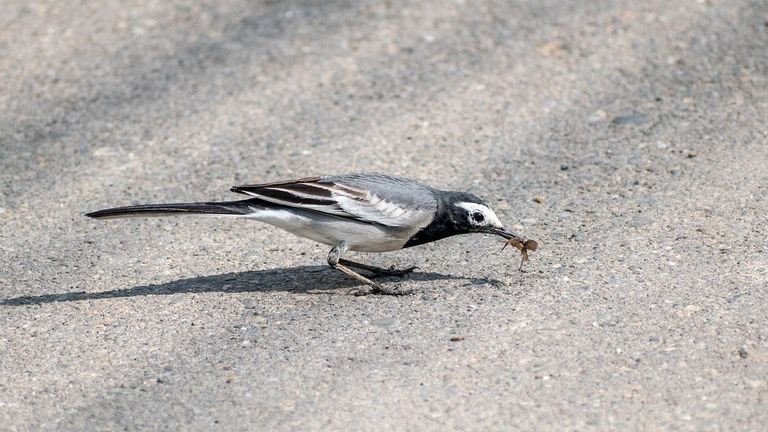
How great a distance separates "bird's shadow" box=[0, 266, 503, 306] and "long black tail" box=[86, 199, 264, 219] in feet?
1.60

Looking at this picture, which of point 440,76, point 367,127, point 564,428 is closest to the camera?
point 564,428

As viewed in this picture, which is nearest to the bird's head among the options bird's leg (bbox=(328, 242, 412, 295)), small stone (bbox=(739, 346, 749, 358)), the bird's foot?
the bird's foot

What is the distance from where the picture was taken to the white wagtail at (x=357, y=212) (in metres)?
7.19

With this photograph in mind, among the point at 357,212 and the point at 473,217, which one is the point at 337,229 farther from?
the point at 473,217

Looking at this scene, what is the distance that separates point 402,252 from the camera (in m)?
8.01

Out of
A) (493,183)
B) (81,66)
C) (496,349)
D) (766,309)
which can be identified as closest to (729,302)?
(766,309)

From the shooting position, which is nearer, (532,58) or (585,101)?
(585,101)

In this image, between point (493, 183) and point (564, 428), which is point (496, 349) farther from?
point (493, 183)

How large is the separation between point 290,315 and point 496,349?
1332mm

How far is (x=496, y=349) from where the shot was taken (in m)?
6.23

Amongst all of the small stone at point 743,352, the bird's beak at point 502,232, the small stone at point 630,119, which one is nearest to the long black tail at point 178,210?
the bird's beak at point 502,232

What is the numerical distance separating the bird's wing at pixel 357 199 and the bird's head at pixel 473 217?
15 centimetres

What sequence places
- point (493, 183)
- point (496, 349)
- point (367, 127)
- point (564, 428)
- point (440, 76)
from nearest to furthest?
point (564, 428), point (496, 349), point (493, 183), point (367, 127), point (440, 76)

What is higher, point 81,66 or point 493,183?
point 81,66
